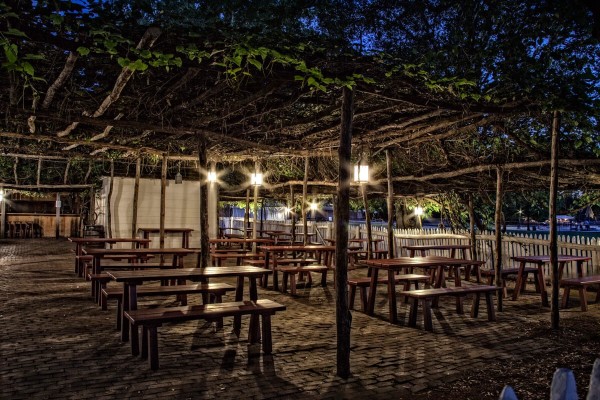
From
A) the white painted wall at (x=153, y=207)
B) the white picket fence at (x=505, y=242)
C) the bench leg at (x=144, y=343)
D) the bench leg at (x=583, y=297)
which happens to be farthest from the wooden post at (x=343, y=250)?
the white painted wall at (x=153, y=207)

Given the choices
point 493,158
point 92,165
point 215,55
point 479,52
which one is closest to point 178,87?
point 215,55

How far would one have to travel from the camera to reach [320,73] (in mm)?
4758

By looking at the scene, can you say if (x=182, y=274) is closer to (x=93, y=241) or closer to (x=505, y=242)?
(x=93, y=241)

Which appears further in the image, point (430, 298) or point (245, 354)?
point (430, 298)

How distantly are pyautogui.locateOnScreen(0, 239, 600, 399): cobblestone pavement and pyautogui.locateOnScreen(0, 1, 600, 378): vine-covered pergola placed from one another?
2.85ft

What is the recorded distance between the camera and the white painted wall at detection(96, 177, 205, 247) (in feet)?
51.4

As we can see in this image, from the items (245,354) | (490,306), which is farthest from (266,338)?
(490,306)

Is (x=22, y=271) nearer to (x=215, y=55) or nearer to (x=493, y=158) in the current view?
(x=215, y=55)

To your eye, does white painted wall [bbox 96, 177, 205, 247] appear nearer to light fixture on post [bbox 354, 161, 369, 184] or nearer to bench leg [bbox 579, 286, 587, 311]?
light fixture on post [bbox 354, 161, 369, 184]

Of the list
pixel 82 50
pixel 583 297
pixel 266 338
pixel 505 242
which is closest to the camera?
pixel 82 50

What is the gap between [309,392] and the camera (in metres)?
3.79

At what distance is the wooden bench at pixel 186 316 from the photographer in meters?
4.25

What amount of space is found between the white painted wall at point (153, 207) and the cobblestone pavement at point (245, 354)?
825 cm

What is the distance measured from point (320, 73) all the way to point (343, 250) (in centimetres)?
198
